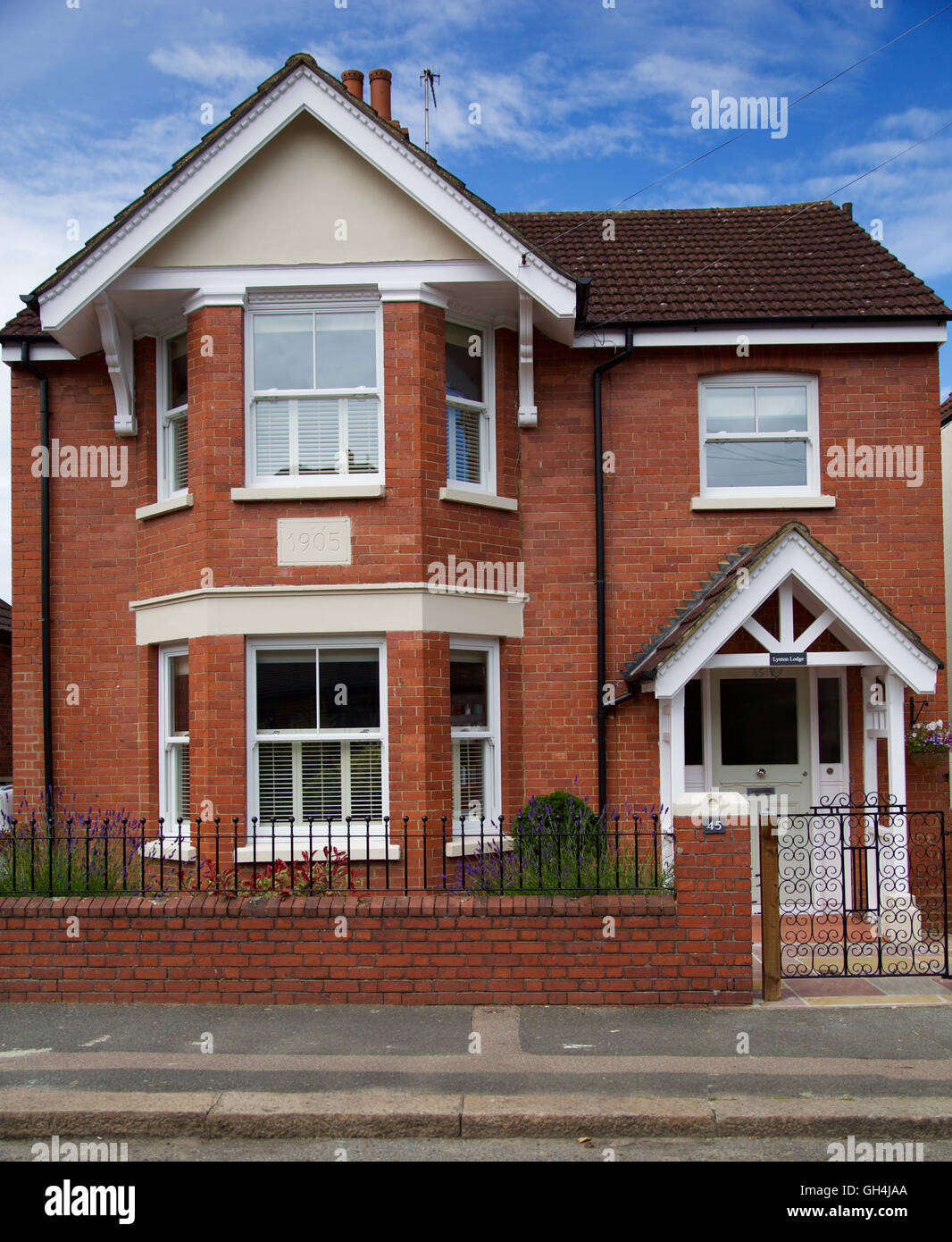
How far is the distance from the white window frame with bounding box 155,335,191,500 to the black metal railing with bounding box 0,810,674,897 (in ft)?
10.5

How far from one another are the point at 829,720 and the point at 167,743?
21.5ft

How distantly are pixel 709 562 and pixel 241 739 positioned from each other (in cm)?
486

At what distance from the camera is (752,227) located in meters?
12.8

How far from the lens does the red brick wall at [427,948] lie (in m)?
7.60

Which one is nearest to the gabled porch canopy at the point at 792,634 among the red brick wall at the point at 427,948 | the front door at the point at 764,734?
the front door at the point at 764,734

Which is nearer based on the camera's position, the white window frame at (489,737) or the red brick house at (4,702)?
the white window frame at (489,737)

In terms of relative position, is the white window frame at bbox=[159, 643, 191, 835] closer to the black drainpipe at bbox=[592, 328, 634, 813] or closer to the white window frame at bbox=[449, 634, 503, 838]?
the white window frame at bbox=[449, 634, 503, 838]

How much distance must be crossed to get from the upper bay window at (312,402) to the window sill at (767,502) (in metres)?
3.32

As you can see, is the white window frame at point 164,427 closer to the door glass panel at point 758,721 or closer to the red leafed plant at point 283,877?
the red leafed plant at point 283,877

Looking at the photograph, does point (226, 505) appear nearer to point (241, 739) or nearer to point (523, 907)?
point (241, 739)

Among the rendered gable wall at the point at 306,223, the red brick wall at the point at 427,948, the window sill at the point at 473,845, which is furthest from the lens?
the rendered gable wall at the point at 306,223

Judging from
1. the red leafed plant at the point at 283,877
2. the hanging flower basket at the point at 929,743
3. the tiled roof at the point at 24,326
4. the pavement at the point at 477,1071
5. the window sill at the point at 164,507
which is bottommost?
the pavement at the point at 477,1071

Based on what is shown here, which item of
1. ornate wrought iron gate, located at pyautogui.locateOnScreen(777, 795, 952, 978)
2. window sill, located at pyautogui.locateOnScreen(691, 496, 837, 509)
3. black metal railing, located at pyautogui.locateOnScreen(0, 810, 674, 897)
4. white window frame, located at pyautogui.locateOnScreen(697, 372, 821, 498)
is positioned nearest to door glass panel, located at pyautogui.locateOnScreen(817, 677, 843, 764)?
ornate wrought iron gate, located at pyautogui.locateOnScreen(777, 795, 952, 978)

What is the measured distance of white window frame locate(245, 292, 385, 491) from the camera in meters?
9.95
